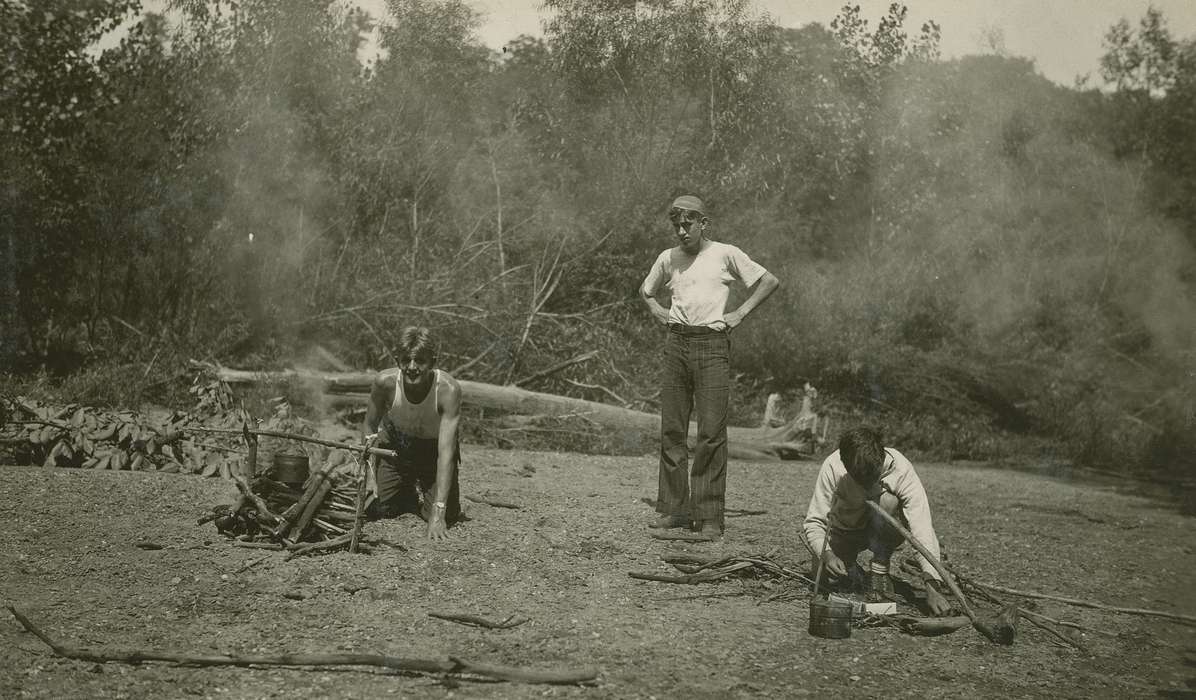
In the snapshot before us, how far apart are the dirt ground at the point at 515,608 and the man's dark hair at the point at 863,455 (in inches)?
25.0

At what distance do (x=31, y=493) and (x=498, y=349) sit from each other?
4.86 meters

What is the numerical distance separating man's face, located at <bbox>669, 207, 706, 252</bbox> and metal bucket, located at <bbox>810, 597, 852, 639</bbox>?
2.33 meters

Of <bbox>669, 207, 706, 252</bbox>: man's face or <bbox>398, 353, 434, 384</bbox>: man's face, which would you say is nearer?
<bbox>398, 353, 434, 384</bbox>: man's face

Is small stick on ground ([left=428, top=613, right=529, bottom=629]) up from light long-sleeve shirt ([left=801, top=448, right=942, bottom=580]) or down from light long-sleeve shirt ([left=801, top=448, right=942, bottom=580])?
down

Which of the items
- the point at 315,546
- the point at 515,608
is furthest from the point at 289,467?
the point at 515,608

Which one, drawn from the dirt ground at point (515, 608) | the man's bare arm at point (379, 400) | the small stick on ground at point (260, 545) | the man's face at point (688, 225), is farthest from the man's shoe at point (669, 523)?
the small stick on ground at point (260, 545)

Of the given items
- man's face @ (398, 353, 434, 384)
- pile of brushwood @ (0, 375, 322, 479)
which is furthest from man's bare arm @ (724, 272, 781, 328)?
pile of brushwood @ (0, 375, 322, 479)

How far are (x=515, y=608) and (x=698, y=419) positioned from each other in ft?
5.99

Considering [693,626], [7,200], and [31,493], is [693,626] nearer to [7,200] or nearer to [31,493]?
[31,493]

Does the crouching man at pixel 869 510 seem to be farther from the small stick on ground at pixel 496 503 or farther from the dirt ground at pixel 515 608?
the small stick on ground at pixel 496 503

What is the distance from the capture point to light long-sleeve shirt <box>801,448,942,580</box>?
4520 mm

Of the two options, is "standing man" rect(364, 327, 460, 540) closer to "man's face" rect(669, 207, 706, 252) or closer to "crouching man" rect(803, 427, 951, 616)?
"man's face" rect(669, 207, 706, 252)

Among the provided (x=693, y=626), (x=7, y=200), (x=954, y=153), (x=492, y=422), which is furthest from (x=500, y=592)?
(x=954, y=153)

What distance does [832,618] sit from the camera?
417cm
